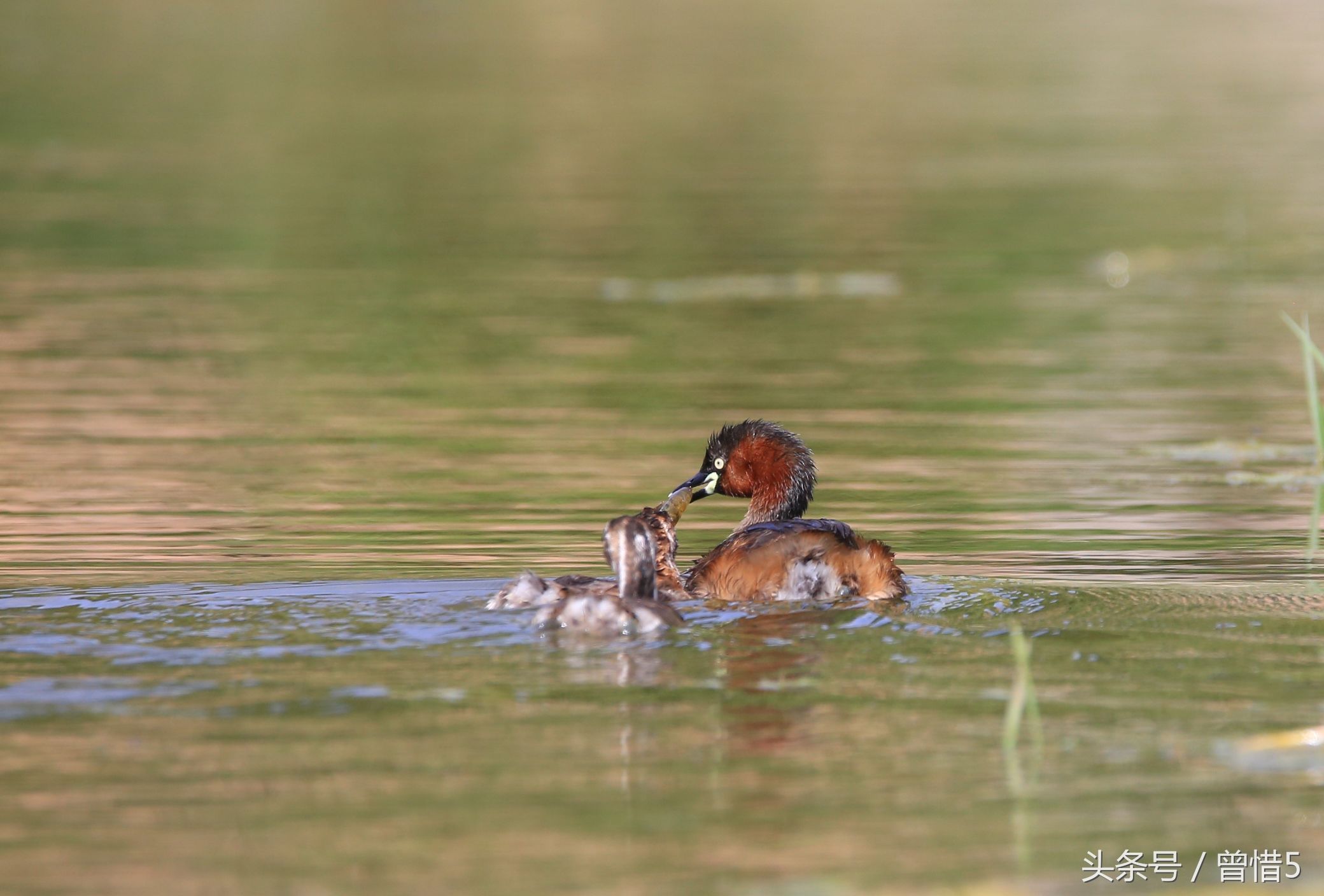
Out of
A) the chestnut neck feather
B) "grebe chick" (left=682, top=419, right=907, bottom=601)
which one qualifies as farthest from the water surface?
the chestnut neck feather

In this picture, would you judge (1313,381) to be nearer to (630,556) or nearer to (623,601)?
(630,556)

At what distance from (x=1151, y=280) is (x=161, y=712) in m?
15.4

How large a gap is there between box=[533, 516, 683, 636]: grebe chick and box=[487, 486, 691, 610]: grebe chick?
51mm

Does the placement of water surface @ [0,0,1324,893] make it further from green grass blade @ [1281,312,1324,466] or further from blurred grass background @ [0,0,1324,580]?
green grass blade @ [1281,312,1324,466]

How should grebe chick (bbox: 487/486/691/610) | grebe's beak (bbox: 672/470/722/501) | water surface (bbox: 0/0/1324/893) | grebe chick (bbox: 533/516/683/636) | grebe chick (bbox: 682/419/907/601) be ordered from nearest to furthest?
water surface (bbox: 0/0/1324/893), grebe chick (bbox: 533/516/683/636), grebe chick (bbox: 487/486/691/610), grebe chick (bbox: 682/419/907/601), grebe's beak (bbox: 672/470/722/501)

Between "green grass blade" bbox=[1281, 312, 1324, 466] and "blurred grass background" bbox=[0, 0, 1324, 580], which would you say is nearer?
"green grass blade" bbox=[1281, 312, 1324, 466]

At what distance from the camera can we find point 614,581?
362 inches

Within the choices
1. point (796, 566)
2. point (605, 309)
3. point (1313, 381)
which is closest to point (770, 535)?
point (796, 566)

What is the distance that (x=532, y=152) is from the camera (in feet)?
103

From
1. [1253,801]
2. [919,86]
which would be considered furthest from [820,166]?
[1253,801]

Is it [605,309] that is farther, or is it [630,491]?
[605,309]

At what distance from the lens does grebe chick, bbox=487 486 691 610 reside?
338 inches

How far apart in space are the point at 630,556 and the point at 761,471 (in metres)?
1.97

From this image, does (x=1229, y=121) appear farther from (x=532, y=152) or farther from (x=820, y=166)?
(x=532, y=152)
